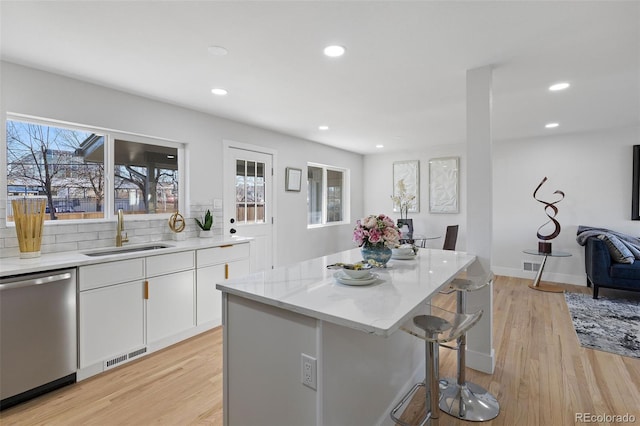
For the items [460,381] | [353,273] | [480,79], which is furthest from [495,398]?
[480,79]

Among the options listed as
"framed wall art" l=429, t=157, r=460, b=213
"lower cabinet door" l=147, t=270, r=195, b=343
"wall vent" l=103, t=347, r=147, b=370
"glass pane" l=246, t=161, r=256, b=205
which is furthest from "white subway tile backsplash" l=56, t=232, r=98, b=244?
"framed wall art" l=429, t=157, r=460, b=213

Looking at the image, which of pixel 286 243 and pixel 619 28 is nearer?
pixel 619 28

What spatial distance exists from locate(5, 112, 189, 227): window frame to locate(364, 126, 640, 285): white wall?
469 centimetres

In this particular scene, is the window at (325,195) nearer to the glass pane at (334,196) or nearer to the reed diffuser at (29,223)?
the glass pane at (334,196)

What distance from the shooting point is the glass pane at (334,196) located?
20.4 feet

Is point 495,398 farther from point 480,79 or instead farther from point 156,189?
point 156,189

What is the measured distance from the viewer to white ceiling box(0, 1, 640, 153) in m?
1.78

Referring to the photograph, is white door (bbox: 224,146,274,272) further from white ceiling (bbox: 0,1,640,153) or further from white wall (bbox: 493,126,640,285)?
white wall (bbox: 493,126,640,285)

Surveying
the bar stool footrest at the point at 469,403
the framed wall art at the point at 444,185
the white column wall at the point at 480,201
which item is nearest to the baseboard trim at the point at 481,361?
the white column wall at the point at 480,201

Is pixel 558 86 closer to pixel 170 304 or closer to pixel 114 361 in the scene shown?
pixel 170 304

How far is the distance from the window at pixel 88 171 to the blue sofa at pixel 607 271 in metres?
5.19

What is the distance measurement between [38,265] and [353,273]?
6.91ft

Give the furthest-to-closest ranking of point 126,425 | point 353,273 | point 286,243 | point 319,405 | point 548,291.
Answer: point 286,243, point 548,291, point 126,425, point 353,273, point 319,405

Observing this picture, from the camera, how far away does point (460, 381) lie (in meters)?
2.11
